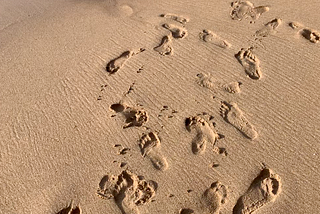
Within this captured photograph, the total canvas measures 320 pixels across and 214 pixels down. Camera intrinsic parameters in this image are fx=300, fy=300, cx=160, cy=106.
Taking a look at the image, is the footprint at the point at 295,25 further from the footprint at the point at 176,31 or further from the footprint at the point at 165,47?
the footprint at the point at 165,47

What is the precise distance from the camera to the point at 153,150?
2789 mm

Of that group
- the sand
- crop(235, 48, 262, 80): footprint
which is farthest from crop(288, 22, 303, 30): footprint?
crop(235, 48, 262, 80): footprint

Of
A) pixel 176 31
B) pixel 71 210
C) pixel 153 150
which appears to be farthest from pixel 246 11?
pixel 71 210

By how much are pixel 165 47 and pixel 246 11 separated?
122 centimetres

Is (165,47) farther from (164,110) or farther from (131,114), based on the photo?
(131,114)

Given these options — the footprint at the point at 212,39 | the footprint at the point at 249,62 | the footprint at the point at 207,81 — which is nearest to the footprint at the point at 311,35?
the footprint at the point at 249,62

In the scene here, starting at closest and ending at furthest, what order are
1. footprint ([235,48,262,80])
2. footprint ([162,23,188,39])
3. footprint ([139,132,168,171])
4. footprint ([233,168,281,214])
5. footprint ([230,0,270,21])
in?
footprint ([233,168,281,214]) < footprint ([139,132,168,171]) < footprint ([235,48,262,80]) < footprint ([162,23,188,39]) < footprint ([230,0,270,21])

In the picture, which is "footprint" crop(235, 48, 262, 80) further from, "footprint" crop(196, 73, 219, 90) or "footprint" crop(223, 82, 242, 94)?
"footprint" crop(196, 73, 219, 90)

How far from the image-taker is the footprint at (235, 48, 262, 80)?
10.6 feet

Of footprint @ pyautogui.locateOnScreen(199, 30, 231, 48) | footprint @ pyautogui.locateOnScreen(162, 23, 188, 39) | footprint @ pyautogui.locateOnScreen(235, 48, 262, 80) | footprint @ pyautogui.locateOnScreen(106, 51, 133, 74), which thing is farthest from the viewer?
footprint @ pyautogui.locateOnScreen(162, 23, 188, 39)

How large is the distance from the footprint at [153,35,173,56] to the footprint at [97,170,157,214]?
5.17ft

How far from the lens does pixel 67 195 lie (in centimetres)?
261

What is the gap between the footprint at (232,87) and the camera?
3.12 metres

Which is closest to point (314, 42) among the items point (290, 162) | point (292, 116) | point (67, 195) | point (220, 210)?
point (292, 116)
